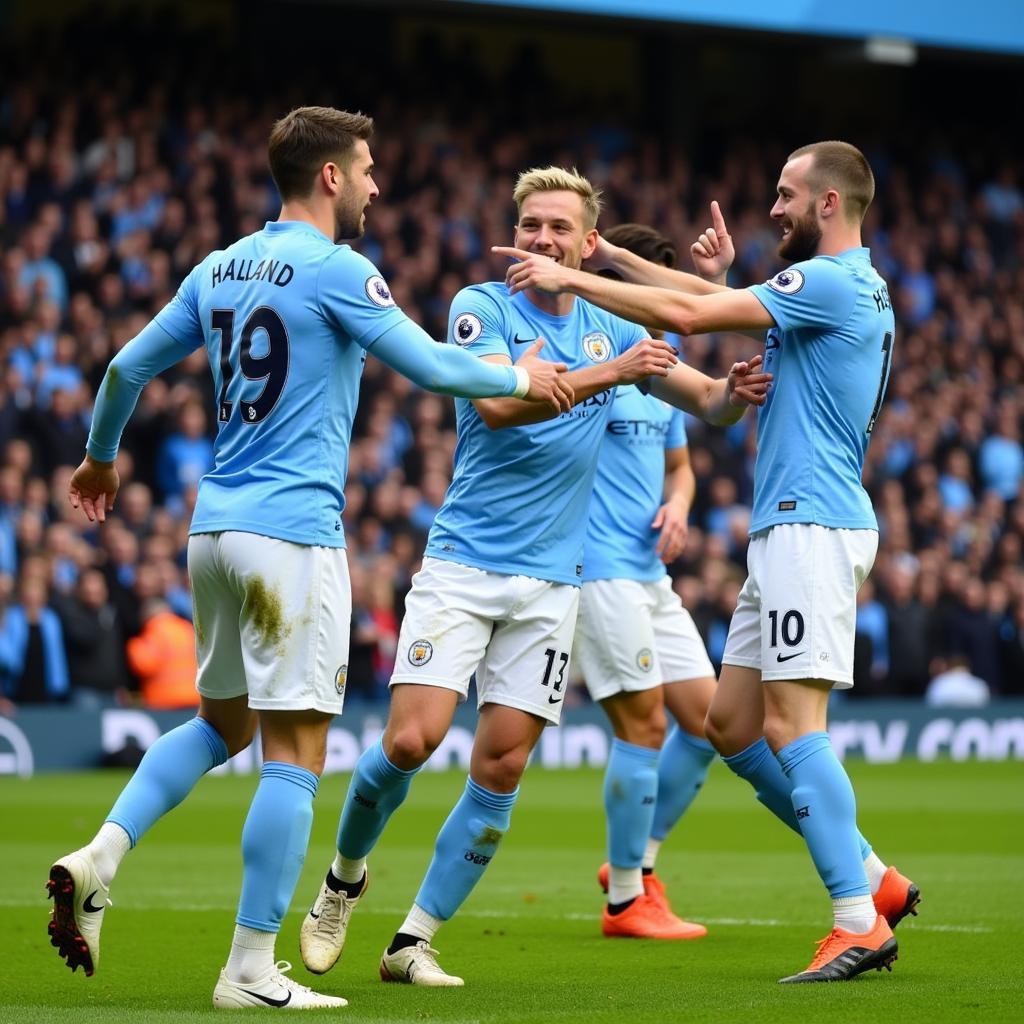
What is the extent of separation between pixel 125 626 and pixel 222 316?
1146 cm

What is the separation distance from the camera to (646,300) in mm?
6242

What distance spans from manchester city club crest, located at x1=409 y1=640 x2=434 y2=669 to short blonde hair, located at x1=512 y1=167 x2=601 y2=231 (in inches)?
62.9

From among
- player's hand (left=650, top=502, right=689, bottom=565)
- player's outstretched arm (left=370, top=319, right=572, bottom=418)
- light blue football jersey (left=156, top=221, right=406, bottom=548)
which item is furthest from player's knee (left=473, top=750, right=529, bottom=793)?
player's hand (left=650, top=502, right=689, bottom=565)

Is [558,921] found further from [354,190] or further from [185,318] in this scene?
[354,190]

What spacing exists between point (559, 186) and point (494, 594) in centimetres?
147

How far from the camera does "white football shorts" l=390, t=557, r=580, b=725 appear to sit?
21.5ft

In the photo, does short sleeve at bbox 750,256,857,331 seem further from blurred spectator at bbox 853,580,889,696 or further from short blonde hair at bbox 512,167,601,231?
blurred spectator at bbox 853,580,889,696

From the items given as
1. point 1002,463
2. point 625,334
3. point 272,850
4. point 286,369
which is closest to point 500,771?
point 272,850

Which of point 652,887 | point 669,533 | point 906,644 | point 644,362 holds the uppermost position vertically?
point 644,362

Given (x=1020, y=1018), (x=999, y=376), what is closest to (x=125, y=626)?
(x=1020, y=1018)

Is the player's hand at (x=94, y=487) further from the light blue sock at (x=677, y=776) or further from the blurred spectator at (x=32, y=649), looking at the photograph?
the blurred spectator at (x=32, y=649)

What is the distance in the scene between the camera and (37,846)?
11188mm

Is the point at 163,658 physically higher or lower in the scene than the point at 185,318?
lower

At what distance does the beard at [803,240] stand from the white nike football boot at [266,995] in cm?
294
